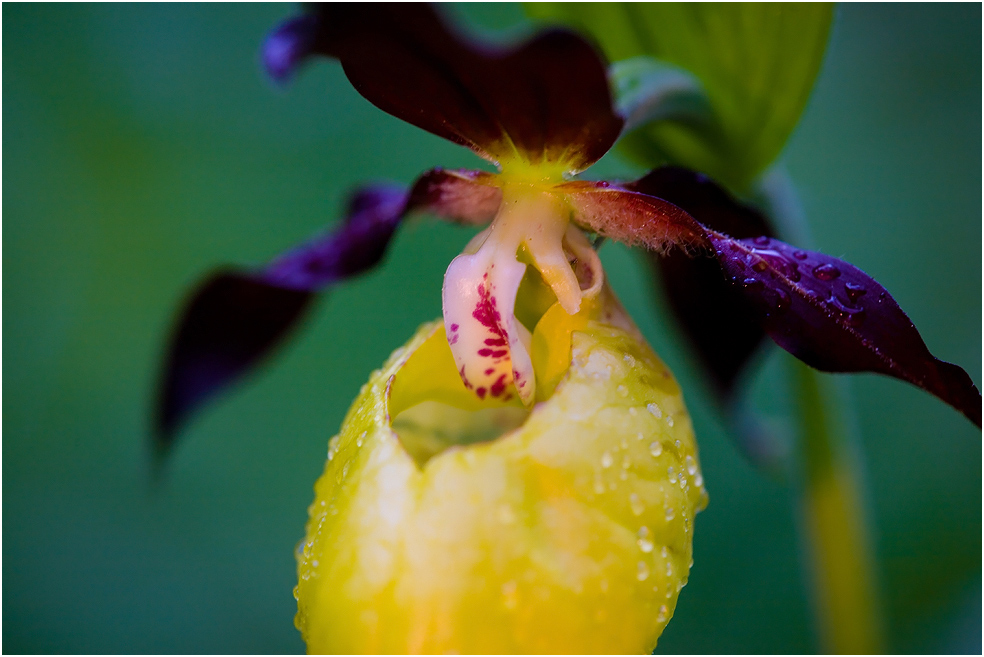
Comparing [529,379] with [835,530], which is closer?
[529,379]

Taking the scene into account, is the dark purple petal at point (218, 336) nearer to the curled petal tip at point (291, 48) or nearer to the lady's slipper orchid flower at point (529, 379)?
the lady's slipper orchid flower at point (529, 379)

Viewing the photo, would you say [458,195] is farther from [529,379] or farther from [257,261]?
[257,261]

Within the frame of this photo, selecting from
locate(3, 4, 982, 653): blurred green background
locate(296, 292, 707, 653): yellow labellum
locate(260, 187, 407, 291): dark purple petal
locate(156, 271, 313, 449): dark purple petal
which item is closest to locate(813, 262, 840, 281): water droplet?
locate(296, 292, 707, 653): yellow labellum

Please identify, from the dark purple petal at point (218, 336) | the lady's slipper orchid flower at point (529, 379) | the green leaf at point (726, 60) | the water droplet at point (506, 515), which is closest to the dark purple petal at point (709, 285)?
the lady's slipper orchid flower at point (529, 379)

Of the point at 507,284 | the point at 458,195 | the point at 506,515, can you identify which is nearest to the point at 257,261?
the point at 458,195

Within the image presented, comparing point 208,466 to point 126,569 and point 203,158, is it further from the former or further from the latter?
point 203,158

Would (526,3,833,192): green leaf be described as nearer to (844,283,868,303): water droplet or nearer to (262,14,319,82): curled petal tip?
(844,283,868,303): water droplet

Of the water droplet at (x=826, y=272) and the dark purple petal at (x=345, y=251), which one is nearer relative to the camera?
the water droplet at (x=826, y=272)

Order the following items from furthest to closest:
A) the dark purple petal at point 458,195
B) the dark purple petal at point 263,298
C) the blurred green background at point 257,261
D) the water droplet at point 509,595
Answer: the blurred green background at point 257,261 < the dark purple petal at point 263,298 < the dark purple petal at point 458,195 < the water droplet at point 509,595
